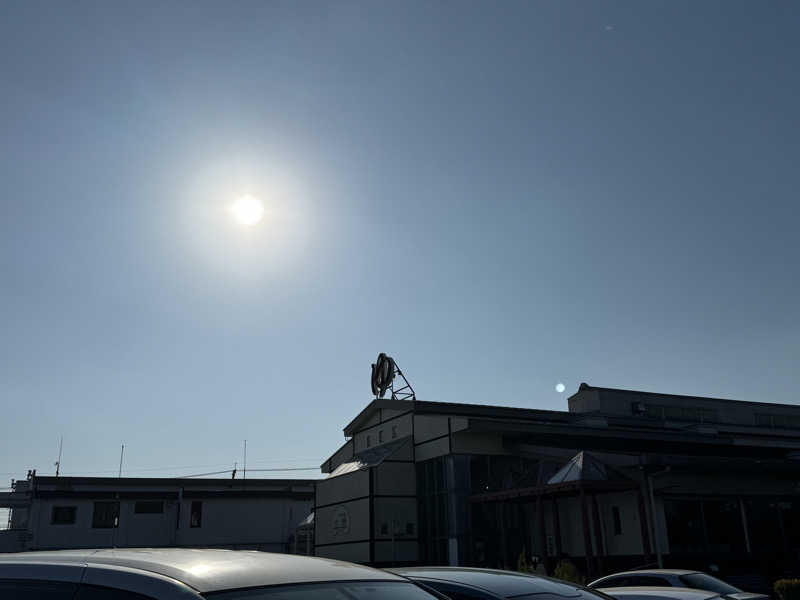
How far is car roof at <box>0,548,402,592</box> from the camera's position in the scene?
9.86ft

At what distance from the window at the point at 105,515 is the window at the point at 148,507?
44.3 inches

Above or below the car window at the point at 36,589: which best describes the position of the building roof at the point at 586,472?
above

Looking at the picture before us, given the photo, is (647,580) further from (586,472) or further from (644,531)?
(644,531)

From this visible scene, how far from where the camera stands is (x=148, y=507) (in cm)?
4278

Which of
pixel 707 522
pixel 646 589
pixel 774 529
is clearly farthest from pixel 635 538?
pixel 646 589

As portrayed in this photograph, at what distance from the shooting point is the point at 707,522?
990 inches

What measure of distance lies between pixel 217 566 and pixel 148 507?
4369 centimetres

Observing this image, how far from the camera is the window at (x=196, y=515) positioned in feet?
140

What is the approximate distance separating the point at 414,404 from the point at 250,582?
29832 mm

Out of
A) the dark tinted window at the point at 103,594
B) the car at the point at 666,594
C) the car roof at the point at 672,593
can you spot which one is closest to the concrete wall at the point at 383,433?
the car roof at the point at 672,593

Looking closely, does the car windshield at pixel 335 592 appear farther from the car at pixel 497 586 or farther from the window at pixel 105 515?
the window at pixel 105 515

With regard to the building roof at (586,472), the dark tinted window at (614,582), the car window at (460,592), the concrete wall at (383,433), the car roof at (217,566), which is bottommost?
the dark tinted window at (614,582)

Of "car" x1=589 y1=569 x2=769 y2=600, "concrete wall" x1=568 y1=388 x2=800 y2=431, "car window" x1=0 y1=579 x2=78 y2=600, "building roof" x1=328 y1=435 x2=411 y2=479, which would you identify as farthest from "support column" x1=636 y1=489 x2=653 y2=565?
"car window" x1=0 y1=579 x2=78 y2=600

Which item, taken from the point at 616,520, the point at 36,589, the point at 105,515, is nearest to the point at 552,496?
the point at 616,520
